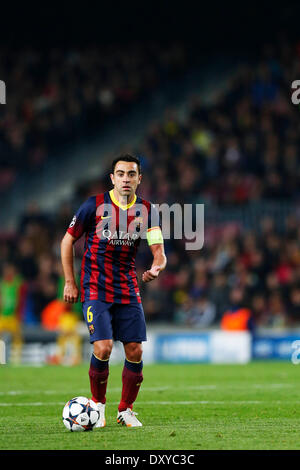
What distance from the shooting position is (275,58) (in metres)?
24.4

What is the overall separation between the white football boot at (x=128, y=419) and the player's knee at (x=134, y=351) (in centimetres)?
41

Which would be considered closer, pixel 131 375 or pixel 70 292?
pixel 70 292

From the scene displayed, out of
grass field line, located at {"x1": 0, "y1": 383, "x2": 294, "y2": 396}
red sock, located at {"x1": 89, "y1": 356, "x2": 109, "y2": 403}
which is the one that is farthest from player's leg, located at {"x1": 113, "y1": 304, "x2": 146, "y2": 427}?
grass field line, located at {"x1": 0, "y1": 383, "x2": 294, "y2": 396}

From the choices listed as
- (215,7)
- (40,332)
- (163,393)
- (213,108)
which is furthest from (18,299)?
(215,7)

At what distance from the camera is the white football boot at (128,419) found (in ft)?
26.2

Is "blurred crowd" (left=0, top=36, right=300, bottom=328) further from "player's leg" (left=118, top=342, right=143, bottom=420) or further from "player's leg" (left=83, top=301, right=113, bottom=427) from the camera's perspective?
"player's leg" (left=83, top=301, right=113, bottom=427)

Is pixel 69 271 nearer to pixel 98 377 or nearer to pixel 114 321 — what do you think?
pixel 114 321

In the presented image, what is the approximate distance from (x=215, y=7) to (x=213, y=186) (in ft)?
23.8

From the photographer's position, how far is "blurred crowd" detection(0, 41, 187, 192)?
81.5 feet

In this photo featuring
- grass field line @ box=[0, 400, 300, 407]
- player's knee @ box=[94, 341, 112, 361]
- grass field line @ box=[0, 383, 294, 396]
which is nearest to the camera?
player's knee @ box=[94, 341, 112, 361]

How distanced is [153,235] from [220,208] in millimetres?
12922

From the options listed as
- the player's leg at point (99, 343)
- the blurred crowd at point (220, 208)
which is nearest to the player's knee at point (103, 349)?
the player's leg at point (99, 343)

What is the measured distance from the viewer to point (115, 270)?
26.7ft

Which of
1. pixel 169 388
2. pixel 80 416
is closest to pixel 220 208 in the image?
pixel 169 388
